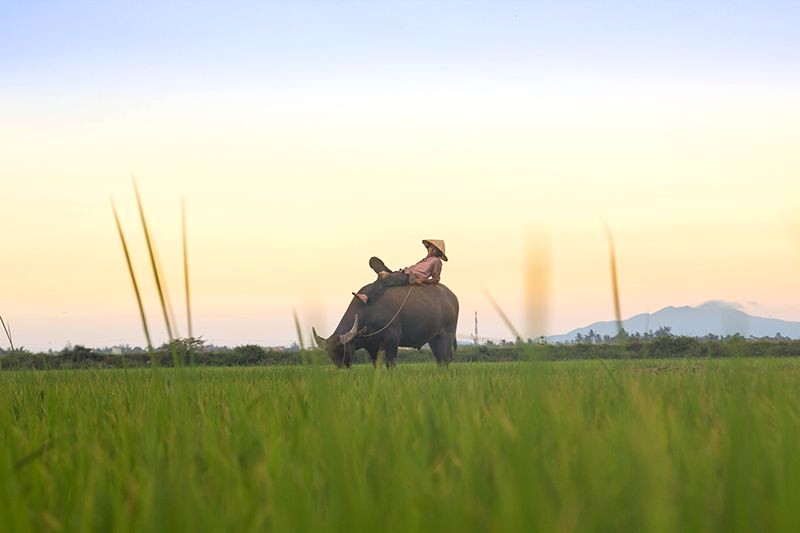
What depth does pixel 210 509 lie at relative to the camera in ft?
4.76

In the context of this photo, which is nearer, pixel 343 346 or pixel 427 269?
pixel 343 346

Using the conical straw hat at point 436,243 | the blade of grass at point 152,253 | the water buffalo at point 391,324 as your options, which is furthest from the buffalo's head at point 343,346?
the blade of grass at point 152,253

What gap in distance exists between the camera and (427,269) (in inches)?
522

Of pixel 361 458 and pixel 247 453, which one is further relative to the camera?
pixel 247 453

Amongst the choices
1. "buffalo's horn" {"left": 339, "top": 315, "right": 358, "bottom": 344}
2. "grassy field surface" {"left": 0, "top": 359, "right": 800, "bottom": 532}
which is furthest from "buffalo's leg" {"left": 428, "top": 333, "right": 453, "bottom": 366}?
"grassy field surface" {"left": 0, "top": 359, "right": 800, "bottom": 532}

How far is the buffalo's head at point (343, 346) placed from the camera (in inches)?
485

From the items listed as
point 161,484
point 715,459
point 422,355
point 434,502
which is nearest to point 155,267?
point 161,484

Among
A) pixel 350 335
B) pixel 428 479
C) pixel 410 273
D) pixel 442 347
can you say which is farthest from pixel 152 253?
pixel 442 347

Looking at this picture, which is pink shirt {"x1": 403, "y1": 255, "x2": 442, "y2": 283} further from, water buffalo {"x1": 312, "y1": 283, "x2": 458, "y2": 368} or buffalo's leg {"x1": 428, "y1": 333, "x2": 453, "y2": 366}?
buffalo's leg {"x1": 428, "y1": 333, "x2": 453, "y2": 366}

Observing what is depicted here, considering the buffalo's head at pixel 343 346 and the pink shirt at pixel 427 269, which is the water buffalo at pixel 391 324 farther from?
the pink shirt at pixel 427 269

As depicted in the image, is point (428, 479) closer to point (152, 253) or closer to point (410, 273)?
point (152, 253)

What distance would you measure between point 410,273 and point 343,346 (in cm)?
156

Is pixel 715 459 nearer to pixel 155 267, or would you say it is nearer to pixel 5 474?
pixel 155 267

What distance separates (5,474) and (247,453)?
2.13 feet
